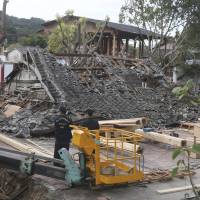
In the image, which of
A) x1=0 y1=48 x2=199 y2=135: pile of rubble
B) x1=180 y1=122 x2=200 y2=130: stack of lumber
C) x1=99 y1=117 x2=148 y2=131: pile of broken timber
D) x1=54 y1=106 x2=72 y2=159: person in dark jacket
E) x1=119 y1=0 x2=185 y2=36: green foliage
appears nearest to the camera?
x1=54 y1=106 x2=72 y2=159: person in dark jacket

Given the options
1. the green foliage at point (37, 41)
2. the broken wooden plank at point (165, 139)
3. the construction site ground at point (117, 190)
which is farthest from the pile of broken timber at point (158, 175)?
the green foliage at point (37, 41)

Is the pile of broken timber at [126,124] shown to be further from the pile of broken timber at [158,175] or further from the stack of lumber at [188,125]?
the pile of broken timber at [158,175]

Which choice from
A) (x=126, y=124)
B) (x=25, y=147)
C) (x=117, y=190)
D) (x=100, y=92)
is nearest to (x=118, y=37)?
(x=100, y=92)

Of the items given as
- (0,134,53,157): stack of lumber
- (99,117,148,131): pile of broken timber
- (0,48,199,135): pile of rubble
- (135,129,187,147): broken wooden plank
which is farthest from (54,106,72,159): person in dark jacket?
(0,48,199,135): pile of rubble

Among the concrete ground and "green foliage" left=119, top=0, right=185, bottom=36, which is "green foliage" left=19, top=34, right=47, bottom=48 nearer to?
"green foliage" left=119, top=0, right=185, bottom=36

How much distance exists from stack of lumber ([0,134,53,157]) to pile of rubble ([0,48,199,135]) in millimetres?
1113

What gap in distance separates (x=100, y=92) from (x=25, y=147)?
20.1ft

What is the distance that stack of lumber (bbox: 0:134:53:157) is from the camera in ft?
38.3

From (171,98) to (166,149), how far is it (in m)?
7.00

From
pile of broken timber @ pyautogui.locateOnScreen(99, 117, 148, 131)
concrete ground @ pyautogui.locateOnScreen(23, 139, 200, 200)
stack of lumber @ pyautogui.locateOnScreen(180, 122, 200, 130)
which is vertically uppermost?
pile of broken timber @ pyautogui.locateOnScreen(99, 117, 148, 131)

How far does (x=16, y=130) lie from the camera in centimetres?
1497

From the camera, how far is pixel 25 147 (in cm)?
1221

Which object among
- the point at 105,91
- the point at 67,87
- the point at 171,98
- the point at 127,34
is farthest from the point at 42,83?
the point at 127,34

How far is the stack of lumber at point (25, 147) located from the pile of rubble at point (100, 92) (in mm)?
1113
